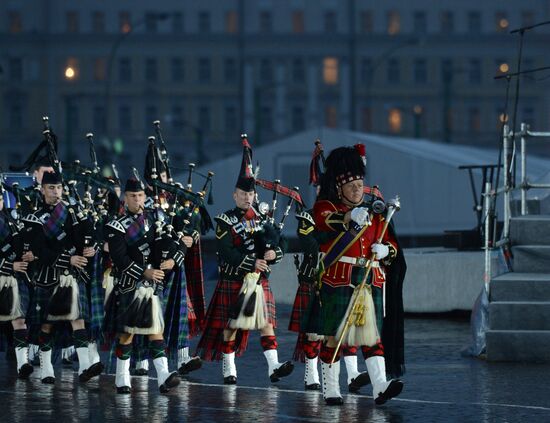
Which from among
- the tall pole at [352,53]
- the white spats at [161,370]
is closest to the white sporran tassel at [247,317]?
the white spats at [161,370]

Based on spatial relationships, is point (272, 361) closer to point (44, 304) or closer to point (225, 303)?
point (225, 303)

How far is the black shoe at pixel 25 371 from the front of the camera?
46.0 ft

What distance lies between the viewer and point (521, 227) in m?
16.0

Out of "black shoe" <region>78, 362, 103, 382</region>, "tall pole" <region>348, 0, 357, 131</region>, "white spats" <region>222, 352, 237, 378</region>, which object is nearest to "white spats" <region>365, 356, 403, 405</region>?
"white spats" <region>222, 352, 237, 378</region>

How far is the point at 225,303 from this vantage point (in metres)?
13.9

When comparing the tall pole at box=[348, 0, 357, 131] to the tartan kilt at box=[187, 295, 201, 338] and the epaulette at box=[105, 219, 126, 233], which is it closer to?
the tartan kilt at box=[187, 295, 201, 338]

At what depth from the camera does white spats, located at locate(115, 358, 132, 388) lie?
508 inches

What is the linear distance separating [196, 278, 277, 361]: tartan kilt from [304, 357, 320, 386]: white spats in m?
0.75

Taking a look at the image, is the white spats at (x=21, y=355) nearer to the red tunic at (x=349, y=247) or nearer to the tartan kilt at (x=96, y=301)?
the tartan kilt at (x=96, y=301)

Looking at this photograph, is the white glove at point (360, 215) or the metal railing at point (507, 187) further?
the metal railing at point (507, 187)

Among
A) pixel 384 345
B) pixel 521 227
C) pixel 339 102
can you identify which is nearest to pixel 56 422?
pixel 384 345

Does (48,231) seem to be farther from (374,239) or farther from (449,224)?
(449,224)

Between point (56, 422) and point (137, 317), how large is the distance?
1.71 meters

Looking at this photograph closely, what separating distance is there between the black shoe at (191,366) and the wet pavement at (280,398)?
0.10 meters
